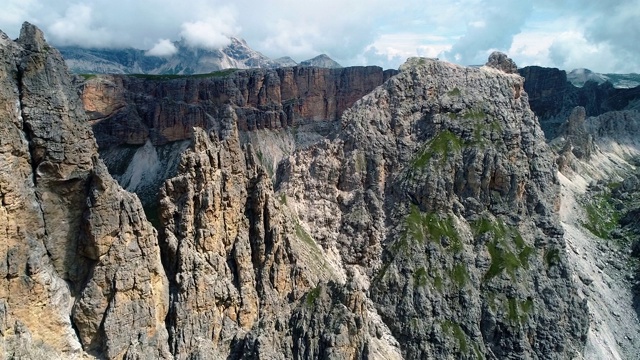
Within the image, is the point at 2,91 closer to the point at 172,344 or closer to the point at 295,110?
the point at 172,344

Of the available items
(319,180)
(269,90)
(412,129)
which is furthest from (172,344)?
(269,90)

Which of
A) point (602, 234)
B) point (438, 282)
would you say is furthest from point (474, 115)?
point (602, 234)

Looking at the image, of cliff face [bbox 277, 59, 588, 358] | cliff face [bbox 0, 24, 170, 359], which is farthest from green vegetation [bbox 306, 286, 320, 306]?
cliff face [bbox 277, 59, 588, 358]

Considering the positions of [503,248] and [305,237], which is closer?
[305,237]

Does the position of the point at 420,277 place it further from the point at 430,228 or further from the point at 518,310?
the point at 518,310

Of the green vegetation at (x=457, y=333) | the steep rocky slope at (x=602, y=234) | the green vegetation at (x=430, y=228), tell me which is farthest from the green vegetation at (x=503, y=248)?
the steep rocky slope at (x=602, y=234)

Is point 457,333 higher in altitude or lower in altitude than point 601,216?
lower

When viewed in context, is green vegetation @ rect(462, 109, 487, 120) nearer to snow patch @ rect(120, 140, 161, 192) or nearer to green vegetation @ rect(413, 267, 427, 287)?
green vegetation @ rect(413, 267, 427, 287)
